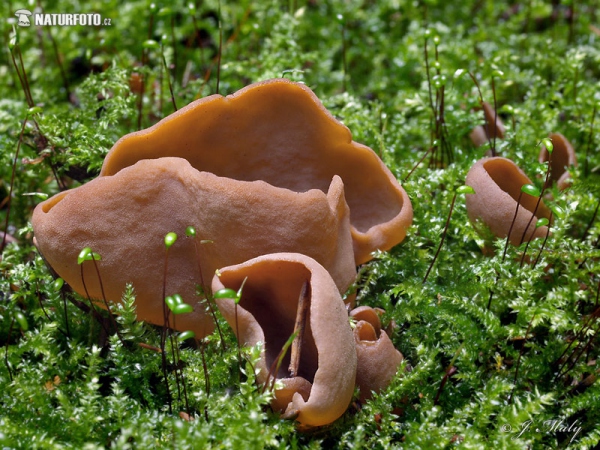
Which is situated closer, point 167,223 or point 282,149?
point 167,223

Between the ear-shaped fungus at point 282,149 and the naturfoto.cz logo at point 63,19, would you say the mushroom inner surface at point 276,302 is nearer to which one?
the ear-shaped fungus at point 282,149

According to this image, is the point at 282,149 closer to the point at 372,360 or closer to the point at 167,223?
the point at 167,223

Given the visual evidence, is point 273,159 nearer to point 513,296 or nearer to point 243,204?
point 243,204

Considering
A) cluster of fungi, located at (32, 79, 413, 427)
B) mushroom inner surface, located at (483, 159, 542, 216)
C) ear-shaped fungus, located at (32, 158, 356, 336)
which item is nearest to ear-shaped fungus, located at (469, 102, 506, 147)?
mushroom inner surface, located at (483, 159, 542, 216)

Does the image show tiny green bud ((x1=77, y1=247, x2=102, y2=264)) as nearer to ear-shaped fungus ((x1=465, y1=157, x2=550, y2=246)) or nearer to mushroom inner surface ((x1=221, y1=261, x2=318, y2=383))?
mushroom inner surface ((x1=221, y1=261, x2=318, y2=383))

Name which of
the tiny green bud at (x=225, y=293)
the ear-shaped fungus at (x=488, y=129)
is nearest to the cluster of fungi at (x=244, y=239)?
the tiny green bud at (x=225, y=293)

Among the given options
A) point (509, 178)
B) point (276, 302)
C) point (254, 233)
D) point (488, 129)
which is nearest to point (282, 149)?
point (254, 233)
